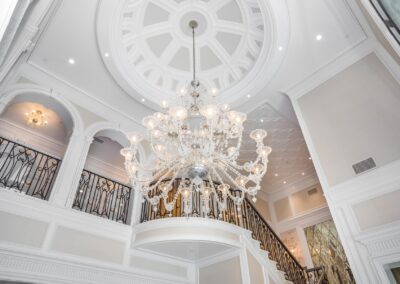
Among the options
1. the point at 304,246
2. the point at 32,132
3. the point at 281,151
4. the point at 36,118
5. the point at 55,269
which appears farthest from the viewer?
the point at 304,246

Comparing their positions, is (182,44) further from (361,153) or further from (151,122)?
(361,153)

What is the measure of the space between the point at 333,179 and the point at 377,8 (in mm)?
2920

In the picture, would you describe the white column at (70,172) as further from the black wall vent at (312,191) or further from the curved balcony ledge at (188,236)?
the black wall vent at (312,191)

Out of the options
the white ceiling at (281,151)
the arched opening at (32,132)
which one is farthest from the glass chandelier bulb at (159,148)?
the arched opening at (32,132)

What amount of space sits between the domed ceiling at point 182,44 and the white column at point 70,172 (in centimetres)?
174

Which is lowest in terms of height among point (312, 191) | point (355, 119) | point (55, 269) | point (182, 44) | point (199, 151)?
point (55, 269)

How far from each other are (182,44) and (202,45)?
48 centimetres

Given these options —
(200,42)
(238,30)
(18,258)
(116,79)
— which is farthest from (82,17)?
(18,258)

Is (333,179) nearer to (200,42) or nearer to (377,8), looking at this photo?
(377,8)

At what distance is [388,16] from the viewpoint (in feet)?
9.09

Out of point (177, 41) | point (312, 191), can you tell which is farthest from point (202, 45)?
point (312, 191)

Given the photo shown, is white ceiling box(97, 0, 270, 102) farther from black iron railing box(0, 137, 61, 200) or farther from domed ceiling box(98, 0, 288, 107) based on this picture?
black iron railing box(0, 137, 61, 200)

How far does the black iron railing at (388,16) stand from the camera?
8.61ft

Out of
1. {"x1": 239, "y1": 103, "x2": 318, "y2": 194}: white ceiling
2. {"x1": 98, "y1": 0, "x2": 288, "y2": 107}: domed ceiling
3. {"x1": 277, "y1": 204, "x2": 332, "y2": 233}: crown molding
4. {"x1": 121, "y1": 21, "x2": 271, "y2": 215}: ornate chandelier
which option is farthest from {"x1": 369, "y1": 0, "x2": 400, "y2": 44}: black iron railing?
{"x1": 277, "y1": 204, "x2": 332, "y2": 233}: crown molding
